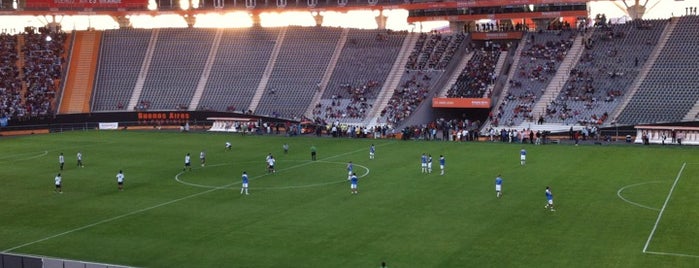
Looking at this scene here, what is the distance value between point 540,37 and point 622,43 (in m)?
8.06

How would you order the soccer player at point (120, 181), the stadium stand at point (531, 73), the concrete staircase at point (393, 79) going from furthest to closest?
the concrete staircase at point (393, 79) < the stadium stand at point (531, 73) < the soccer player at point (120, 181)

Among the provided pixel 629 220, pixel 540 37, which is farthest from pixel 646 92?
pixel 629 220

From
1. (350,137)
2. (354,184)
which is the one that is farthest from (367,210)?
(350,137)

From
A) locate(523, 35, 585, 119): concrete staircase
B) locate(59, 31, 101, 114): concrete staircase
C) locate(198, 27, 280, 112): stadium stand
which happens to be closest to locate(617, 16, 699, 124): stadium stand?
locate(523, 35, 585, 119): concrete staircase

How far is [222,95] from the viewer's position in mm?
82500

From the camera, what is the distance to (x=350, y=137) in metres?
66.7

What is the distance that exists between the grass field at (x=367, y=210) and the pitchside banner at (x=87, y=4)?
36.8 metres

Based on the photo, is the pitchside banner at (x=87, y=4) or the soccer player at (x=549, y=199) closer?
the soccer player at (x=549, y=199)

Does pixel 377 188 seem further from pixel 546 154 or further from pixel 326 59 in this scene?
pixel 326 59

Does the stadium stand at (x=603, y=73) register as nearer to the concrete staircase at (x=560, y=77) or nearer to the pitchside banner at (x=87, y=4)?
the concrete staircase at (x=560, y=77)

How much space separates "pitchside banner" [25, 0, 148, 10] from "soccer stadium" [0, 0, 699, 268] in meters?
0.22

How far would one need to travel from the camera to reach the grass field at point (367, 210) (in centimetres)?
2902

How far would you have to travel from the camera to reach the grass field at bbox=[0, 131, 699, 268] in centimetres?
2902

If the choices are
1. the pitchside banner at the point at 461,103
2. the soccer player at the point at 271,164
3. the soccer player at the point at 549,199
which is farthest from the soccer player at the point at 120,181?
the pitchside banner at the point at 461,103
